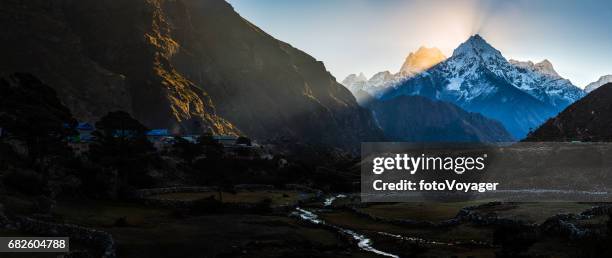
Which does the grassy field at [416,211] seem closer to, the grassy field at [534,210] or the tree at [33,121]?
the grassy field at [534,210]

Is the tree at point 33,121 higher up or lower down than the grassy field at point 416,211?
higher up

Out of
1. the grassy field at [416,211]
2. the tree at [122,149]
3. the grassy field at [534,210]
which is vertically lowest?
the grassy field at [416,211]

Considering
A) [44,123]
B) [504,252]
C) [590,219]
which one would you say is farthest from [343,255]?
[44,123]

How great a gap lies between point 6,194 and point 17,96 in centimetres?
2952

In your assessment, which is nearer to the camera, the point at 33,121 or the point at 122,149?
the point at 33,121

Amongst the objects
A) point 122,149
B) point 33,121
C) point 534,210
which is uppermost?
point 33,121

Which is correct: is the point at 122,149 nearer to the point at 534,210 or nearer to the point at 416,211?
the point at 416,211

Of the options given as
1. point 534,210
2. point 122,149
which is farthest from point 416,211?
point 122,149

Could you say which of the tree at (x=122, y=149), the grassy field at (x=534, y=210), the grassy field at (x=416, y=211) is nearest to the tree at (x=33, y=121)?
the tree at (x=122, y=149)

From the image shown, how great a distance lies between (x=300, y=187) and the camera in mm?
131375

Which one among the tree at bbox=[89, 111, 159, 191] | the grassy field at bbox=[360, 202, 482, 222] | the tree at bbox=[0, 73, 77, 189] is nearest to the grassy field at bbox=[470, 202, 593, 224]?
the grassy field at bbox=[360, 202, 482, 222]

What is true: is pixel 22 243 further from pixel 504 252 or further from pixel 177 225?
pixel 504 252

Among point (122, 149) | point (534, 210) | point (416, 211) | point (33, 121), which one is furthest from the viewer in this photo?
point (122, 149)

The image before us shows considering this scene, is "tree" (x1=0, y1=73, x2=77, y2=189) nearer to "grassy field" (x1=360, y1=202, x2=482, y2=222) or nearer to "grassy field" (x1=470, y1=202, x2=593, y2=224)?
"grassy field" (x1=360, y1=202, x2=482, y2=222)
